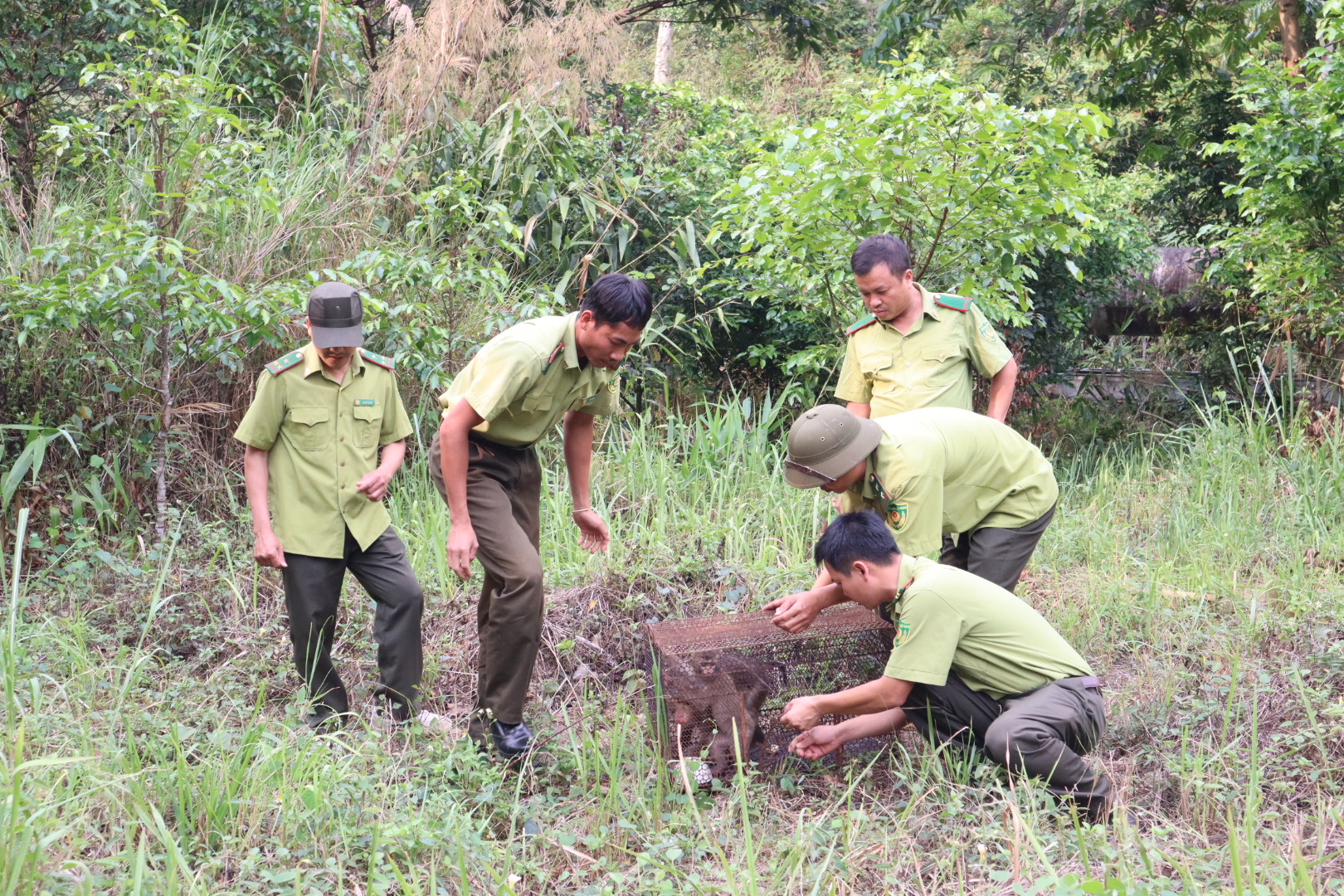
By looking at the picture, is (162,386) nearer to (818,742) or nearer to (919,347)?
(919,347)

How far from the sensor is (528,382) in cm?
347

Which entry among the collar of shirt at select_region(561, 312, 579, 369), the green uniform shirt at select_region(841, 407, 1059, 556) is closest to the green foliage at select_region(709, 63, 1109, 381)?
the green uniform shirt at select_region(841, 407, 1059, 556)

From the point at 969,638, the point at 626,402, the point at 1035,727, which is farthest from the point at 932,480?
the point at 626,402

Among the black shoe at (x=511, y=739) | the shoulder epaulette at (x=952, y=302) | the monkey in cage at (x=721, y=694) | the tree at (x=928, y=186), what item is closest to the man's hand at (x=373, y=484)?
the black shoe at (x=511, y=739)

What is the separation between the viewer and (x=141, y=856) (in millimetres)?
2271

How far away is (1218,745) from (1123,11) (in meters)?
6.54

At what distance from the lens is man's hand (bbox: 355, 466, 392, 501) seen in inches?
147

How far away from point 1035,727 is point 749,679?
2.68 feet

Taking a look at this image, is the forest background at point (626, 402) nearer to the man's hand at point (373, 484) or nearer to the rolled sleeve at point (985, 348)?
the man's hand at point (373, 484)

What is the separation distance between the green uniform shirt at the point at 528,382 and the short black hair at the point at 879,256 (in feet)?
3.27

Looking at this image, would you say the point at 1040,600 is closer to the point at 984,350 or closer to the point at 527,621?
the point at 984,350

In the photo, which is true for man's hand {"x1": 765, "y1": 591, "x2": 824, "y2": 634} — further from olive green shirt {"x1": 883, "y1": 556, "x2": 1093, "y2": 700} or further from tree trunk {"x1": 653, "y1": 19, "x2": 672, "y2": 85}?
tree trunk {"x1": 653, "y1": 19, "x2": 672, "y2": 85}

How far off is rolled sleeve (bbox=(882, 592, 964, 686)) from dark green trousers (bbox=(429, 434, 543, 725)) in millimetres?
1172

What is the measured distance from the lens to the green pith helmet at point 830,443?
3107mm
